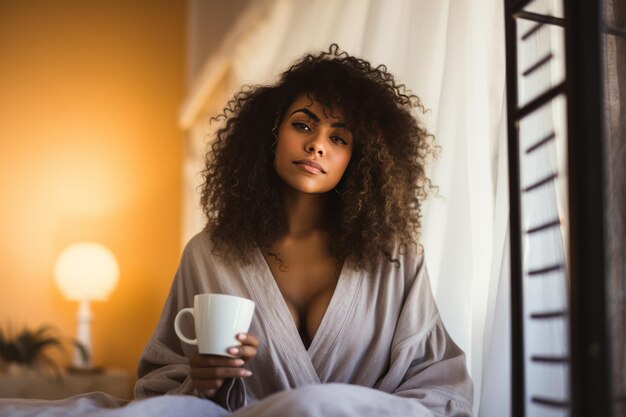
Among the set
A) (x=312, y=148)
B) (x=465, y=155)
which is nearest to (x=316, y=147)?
(x=312, y=148)

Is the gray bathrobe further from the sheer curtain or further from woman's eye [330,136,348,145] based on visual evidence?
woman's eye [330,136,348,145]

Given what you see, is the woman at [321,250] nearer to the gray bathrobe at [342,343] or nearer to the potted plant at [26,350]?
the gray bathrobe at [342,343]

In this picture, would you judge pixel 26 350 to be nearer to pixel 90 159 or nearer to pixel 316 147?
pixel 90 159

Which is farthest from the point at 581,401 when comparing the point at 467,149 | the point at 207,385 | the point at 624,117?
the point at 467,149

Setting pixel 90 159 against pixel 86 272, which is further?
pixel 90 159

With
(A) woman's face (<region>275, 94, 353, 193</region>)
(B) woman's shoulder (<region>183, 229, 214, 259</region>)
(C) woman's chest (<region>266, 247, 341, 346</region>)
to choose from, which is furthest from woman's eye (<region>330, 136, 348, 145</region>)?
(B) woman's shoulder (<region>183, 229, 214, 259</region>)

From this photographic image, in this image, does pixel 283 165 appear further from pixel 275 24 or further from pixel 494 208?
pixel 275 24

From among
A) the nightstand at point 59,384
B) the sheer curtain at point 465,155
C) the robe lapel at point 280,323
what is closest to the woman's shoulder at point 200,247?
the robe lapel at point 280,323

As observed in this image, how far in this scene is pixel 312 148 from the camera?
170cm

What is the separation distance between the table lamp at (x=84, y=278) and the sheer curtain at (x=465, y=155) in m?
2.27

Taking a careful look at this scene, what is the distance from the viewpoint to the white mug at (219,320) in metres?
1.26

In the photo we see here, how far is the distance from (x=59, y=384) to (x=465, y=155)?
254 cm

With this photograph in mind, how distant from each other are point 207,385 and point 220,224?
1.69 feet

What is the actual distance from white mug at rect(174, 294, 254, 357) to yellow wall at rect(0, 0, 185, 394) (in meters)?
3.14
